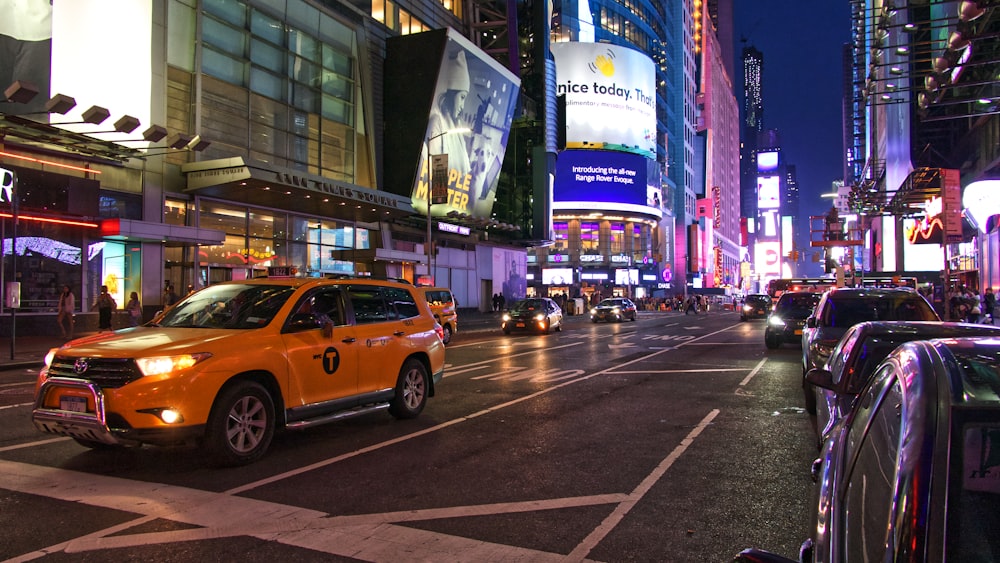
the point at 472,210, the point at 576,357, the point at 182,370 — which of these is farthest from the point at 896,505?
the point at 472,210

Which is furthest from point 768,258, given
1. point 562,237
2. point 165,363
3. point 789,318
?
point 165,363

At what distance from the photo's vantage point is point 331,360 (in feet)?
24.5

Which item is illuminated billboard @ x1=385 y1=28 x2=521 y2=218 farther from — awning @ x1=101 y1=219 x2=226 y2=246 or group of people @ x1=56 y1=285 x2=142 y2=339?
group of people @ x1=56 y1=285 x2=142 y2=339

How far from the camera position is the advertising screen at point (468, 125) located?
37.2 m

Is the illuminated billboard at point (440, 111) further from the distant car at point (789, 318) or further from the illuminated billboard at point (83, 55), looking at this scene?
the distant car at point (789, 318)

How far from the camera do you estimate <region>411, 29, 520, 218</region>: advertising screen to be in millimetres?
37156

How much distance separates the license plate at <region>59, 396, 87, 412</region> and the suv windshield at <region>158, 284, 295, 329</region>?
1.34m

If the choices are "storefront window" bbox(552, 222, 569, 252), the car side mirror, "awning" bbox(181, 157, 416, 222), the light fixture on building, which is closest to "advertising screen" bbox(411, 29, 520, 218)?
"awning" bbox(181, 157, 416, 222)

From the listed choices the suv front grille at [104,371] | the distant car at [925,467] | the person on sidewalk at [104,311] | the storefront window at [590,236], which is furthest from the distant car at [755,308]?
the storefront window at [590,236]

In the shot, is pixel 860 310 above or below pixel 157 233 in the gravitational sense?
below

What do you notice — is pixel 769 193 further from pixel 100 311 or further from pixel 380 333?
pixel 380 333

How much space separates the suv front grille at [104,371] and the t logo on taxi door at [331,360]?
1.95 metres

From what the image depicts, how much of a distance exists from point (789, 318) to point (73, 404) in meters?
17.3

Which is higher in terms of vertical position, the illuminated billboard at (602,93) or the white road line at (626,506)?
the illuminated billboard at (602,93)
